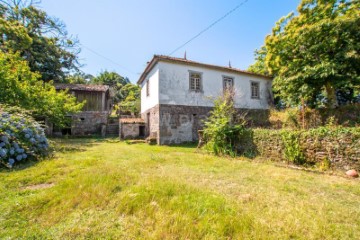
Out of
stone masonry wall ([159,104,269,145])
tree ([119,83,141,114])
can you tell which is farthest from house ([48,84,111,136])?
stone masonry wall ([159,104,269,145])

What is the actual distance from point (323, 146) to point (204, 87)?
25.5 ft

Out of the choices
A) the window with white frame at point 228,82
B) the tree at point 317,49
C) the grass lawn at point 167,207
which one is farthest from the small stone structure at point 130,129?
the tree at point 317,49

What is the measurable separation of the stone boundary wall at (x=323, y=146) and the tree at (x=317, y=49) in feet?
16.5

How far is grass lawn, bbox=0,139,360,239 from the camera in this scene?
194cm

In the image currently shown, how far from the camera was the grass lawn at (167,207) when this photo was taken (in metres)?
1.94

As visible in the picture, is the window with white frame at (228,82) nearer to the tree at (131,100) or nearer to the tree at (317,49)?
the tree at (317,49)

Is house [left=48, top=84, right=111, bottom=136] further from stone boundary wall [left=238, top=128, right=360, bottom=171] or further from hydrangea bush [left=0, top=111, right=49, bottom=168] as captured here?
stone boundary wall [left=238, top=128, right=360, bottom=171]

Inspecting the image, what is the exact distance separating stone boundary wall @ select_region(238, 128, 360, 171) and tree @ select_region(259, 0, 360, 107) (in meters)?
5.02

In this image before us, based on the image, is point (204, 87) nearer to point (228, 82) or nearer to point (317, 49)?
point (228, 82)

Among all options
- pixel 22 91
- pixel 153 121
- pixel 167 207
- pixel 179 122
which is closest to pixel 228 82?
pixel 179 122

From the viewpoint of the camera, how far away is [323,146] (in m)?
5.16

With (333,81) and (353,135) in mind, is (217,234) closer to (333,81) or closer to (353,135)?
(353,135)

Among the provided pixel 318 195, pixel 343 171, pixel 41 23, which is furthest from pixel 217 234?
pixel 41 23

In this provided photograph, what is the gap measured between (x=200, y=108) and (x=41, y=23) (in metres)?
21.1
